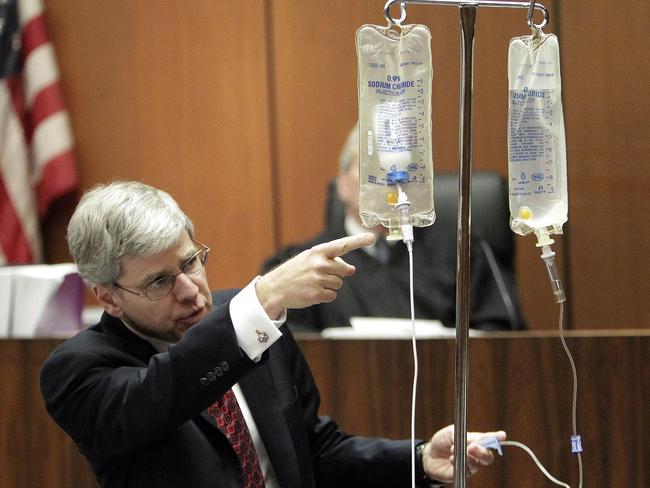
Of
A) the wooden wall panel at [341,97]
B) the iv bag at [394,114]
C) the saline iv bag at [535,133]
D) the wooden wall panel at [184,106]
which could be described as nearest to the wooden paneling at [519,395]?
the saline iv bag at [535,133]

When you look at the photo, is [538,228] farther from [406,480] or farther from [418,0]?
[406,480]

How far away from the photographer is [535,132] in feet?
5.04

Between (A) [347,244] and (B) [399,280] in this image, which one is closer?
(A) [347,244]

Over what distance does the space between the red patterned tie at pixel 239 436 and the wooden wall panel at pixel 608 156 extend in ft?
8.06

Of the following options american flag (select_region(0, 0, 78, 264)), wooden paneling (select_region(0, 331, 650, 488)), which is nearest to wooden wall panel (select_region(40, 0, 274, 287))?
american flag (select_region(0, 0, 78, 264))

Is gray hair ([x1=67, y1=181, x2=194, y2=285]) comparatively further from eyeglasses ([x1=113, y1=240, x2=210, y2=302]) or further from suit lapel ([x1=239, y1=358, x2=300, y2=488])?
suit lapel ([x1=239, y1=358, x2=300, y2=488])

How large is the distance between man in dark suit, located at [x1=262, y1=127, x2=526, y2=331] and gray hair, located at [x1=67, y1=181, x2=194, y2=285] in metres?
1.43

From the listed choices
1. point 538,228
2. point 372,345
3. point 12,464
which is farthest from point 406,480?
point 12,464

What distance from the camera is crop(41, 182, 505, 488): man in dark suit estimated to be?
62.9 inches

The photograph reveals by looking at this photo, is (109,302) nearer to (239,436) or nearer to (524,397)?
(239,436)

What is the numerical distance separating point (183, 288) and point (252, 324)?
28cm

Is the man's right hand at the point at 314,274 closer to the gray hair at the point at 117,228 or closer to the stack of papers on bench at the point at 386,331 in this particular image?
the gray hair at the point at 117,228

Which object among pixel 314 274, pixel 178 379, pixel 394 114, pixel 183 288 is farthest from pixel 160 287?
pixel 394 114

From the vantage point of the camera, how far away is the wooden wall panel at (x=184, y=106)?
4.31 m
